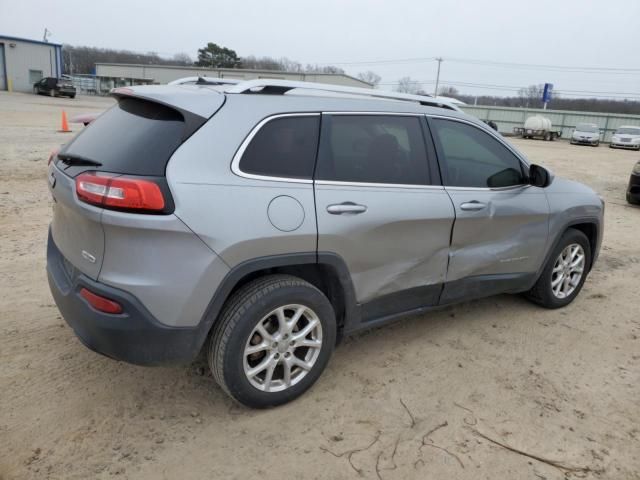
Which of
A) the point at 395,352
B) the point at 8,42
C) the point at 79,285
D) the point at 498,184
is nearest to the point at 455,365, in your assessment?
the point at 395,352

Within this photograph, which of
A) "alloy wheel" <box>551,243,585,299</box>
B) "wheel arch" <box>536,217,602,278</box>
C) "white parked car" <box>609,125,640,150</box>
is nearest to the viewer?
"wheel arch" <box>536,217,602,278</box>

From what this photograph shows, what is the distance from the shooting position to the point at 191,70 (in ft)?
202

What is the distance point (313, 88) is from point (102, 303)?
1.71m

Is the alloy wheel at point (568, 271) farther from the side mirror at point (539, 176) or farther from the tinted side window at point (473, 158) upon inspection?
the tinted side window at point (473, 158)

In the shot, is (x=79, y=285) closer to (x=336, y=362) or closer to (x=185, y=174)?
(x=185, y=174)

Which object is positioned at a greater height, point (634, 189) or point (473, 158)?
point (473, 158)

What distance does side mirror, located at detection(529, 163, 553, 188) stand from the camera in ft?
12.9

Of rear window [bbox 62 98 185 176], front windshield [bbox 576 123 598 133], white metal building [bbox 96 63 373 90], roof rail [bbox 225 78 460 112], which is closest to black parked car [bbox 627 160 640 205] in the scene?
roof rail [bbox 225 78 460 112]

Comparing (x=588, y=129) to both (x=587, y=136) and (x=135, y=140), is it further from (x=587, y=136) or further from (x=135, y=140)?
(x=135, y=140)

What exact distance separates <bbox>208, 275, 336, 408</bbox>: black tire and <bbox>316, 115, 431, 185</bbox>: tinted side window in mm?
656

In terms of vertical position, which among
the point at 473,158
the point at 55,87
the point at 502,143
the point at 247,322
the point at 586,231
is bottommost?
the point at 247,322

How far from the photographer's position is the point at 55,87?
41.4 meters

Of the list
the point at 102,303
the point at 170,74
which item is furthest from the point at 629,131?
the point at 170,74

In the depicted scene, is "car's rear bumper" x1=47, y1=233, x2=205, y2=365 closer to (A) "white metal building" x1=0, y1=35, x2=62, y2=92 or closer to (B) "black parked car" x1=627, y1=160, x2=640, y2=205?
(B) "black parked car" x1=627, y1=160, x2=640, y2=205
